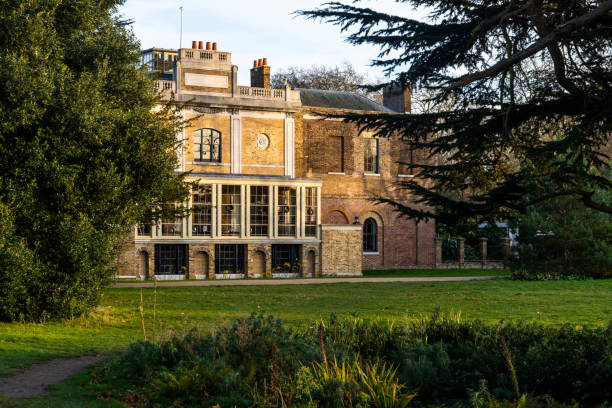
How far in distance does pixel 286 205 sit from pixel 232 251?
10.7 feet

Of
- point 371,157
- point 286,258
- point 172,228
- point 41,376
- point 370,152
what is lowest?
point 41,376

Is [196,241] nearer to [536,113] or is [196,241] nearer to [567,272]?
[567,272]

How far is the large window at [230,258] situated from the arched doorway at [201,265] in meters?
0.65

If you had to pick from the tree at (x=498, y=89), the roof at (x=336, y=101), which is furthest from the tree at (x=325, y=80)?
the tree at (x=498, y=89)

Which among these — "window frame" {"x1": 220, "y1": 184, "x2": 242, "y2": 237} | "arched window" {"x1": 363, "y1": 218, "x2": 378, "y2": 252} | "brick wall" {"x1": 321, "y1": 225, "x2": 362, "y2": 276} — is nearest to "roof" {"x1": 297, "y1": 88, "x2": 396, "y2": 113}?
"arched window" {"x1": 363, "y1": 218, "x2": 378, "y2": 252}

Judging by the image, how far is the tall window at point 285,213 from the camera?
31734 millimetres

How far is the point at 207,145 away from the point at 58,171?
20.8 m

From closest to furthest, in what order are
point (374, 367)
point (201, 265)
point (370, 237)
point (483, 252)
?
point (374, 367) < point (201, 265) < point (370, 237) < point (483, 252)

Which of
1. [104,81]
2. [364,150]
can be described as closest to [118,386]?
[104,81]

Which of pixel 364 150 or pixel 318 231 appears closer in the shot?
pixel 318 231

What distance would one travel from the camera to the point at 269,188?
31391mm

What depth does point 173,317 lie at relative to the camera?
46.4 ft

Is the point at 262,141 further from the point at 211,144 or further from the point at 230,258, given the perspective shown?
the point at 230,258

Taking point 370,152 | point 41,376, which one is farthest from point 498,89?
point 370,152
